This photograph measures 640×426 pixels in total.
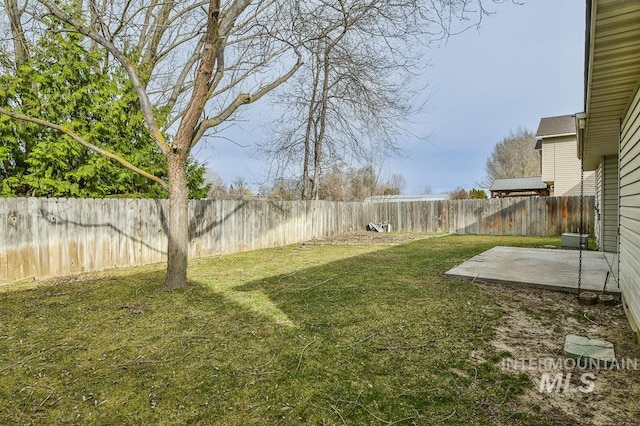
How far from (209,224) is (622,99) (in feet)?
22.0

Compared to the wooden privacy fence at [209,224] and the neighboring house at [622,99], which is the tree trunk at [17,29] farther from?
the neighboring house at [622,99]

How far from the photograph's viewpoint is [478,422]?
1.56 meters

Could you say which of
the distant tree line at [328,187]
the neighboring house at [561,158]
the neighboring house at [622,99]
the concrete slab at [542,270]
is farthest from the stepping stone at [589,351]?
the neighboring house at [561,158]

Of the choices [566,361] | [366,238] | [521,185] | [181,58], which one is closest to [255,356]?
[566,361]

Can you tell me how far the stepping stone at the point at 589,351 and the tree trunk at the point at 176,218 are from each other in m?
3.88

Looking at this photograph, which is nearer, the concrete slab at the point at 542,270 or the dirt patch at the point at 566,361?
the dirt patch at the point at 566,361

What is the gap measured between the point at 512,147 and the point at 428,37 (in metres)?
35.2

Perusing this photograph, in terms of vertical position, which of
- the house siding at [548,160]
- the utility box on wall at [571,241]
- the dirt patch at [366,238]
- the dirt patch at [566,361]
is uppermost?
the house siding at [548,160]

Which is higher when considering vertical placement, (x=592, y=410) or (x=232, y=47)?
(x=232, y=47)

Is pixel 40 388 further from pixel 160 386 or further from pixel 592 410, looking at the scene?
pixel 592 410

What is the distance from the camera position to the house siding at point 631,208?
2.66 m

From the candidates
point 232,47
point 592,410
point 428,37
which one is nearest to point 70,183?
point 232,47

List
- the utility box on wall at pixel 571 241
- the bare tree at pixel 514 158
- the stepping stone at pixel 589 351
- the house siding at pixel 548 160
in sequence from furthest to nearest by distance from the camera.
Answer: the bare tree at pixel 514 158
the house siding at pixel 548 160
the utility box on wall at pixel 571 241
the stepping stone at pixel 589 351

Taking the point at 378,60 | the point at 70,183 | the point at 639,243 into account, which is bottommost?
the point at 639,243
